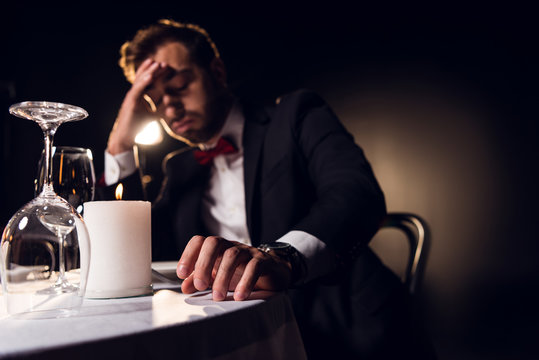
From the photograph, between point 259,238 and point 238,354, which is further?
point 259,238

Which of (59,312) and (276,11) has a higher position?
(276,11)

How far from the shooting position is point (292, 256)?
79 cm

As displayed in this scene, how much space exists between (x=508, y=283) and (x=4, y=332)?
3.10 meters

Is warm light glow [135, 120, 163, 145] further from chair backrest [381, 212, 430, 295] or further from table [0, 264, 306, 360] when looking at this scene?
table [0, 264, 306, 360]

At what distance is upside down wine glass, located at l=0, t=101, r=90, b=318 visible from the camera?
514 mm

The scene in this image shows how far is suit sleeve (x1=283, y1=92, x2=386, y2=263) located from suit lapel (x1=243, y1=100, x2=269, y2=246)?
141 mm

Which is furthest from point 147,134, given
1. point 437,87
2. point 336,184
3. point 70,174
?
point 437,87

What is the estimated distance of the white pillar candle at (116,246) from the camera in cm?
60

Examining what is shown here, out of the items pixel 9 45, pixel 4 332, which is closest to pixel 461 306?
pixel 4 332

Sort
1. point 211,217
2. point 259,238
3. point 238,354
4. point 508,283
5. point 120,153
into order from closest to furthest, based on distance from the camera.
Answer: point 238,354 < point 259,238 < point 120,153 < point 211,217 < point 508,283

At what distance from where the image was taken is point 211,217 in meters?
1.81

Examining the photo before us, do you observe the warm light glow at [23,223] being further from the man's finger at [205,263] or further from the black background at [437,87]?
the black background at [437,87]

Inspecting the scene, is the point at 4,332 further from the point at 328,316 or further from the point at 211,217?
the point at 211,217

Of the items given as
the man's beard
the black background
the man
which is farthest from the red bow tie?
the black background
